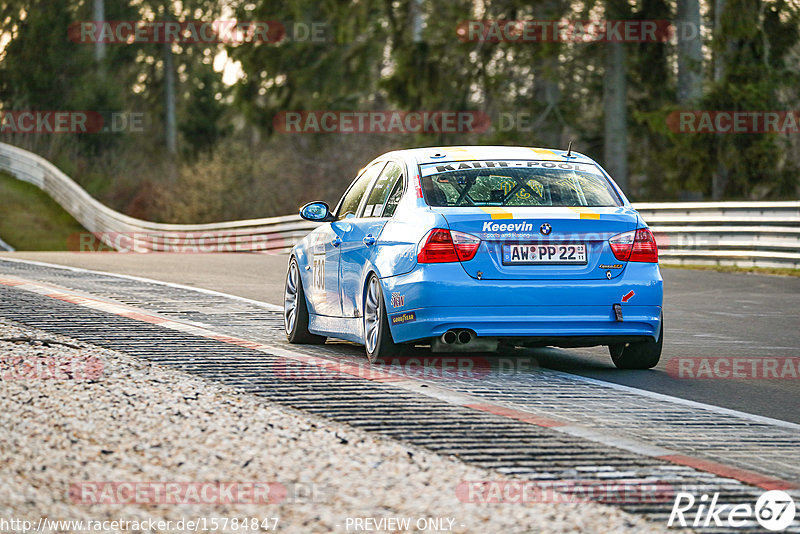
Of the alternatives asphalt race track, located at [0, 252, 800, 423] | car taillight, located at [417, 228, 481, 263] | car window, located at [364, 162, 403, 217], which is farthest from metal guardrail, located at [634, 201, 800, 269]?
car taillight, located at [417, 228, 481, 263]

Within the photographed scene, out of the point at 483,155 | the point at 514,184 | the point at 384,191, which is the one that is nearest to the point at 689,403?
the point at 514,184

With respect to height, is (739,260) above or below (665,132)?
below

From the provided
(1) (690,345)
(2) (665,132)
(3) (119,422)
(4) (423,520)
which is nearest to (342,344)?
(1) (690,345)

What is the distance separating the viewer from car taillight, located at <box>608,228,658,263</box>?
8945 mm

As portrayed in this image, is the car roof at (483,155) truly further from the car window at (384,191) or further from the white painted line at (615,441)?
the white painted line at (615,441)

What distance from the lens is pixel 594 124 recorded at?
3950 cm

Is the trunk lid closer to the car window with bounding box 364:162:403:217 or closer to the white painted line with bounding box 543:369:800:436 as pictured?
the white painted line with bounding box 543:369:800:436

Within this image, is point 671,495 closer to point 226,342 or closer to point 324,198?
point 226,342

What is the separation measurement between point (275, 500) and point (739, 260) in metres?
18.4
